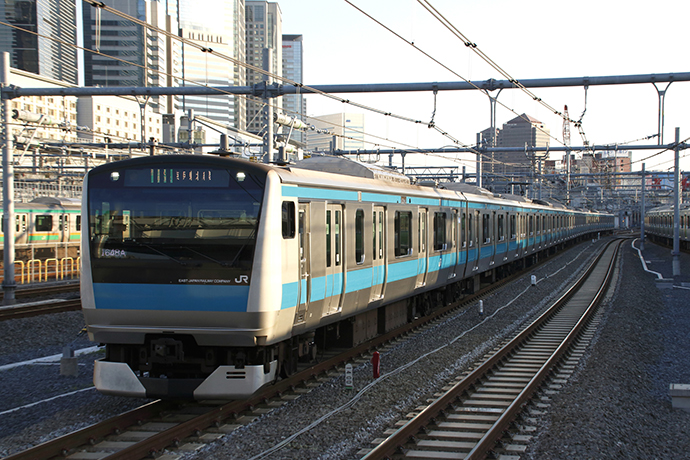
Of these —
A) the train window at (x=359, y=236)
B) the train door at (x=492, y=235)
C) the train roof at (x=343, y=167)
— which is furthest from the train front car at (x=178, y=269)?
the train door at (x=492, y=235)

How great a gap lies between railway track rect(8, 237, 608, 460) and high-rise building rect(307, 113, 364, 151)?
28.6ft

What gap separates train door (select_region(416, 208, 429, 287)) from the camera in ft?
43.1

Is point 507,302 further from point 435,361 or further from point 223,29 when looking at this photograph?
point 223,29

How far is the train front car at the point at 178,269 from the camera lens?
717 centimetres

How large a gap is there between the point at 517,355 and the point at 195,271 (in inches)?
249

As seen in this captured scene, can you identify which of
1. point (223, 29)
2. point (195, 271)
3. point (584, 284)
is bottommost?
point (584, 284)

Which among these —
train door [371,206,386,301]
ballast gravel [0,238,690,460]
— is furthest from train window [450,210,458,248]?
train door [371,206,386,301]

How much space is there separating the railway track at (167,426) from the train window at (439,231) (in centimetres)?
581

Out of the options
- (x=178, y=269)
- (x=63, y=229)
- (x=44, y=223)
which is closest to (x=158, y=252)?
(x=178, y=269)

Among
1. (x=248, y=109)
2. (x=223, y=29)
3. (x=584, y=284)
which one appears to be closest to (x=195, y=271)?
(x=584, y=284)

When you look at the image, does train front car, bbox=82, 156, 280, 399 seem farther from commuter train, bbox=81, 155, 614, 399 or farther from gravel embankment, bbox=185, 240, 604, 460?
gravel embankment, bbox=185, 240, 604, 460

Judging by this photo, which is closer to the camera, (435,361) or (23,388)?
(23,388)

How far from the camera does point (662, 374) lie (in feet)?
32.7

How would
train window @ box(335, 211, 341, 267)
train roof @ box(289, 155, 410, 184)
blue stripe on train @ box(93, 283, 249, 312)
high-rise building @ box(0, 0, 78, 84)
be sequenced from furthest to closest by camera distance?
high-rise building @ box(0, 0, 78, 84), train roof @ box(289, 155, 410, 184), train window @ box(335, 211, 341, 267), blue stripe on train @ box(93, 283, 249, 312)
